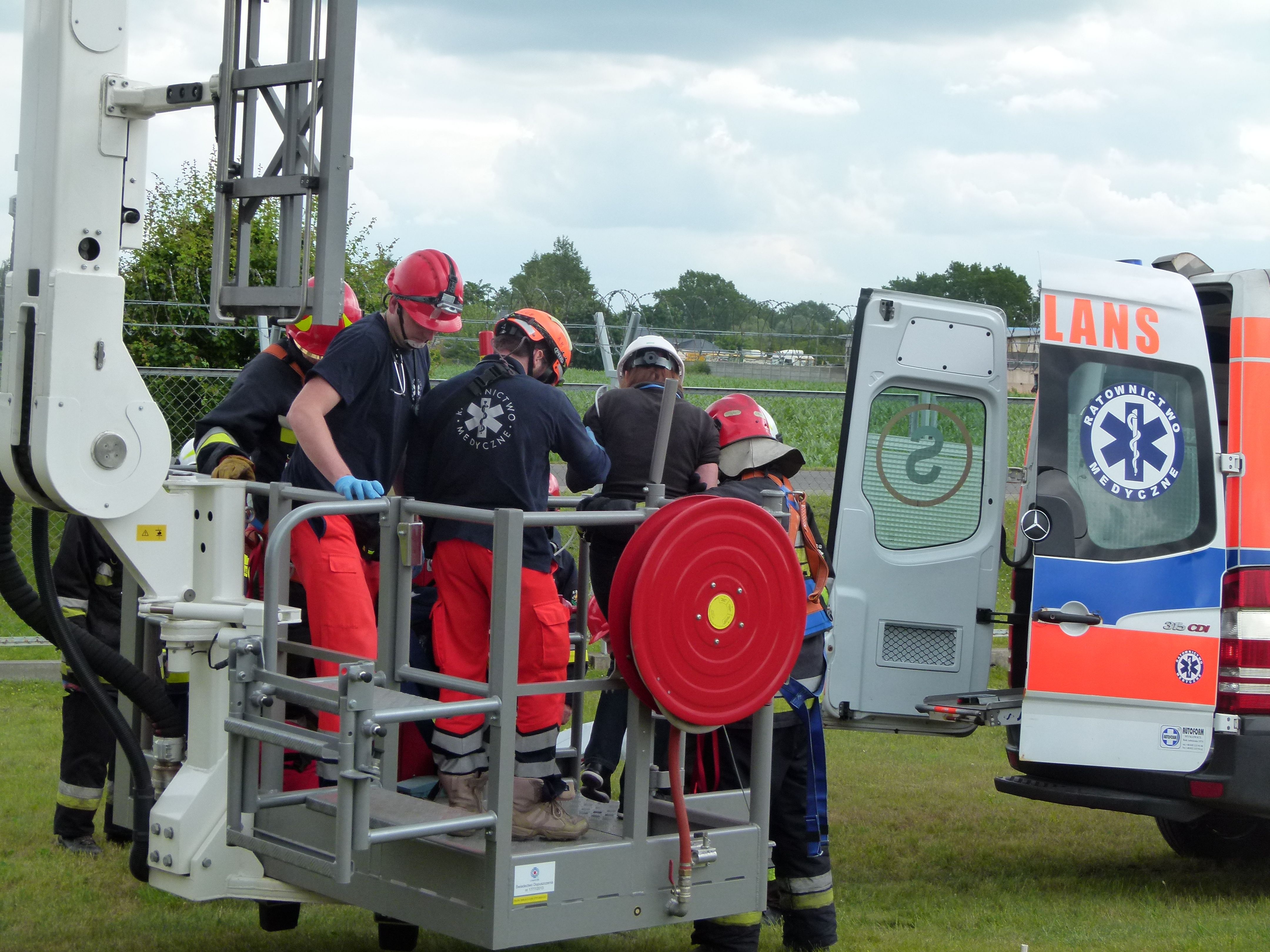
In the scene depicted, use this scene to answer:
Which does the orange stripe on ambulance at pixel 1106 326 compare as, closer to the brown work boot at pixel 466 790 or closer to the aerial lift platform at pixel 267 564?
the aerial lift platform at pixel 267 564

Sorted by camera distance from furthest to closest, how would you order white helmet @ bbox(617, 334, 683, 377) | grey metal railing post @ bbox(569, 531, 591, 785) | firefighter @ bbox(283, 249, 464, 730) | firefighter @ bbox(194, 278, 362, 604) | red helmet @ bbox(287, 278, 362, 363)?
white helmet @ bbox(617, 334, 683, 377)
red helmet @ bbox(287, 278, 362, 363)
firefighter @ bbox(194, 278, 362, 604)
grey metal railing post @ bbox(569, 531, 591, 785)
firefighter @ bbox(283, 249, 464, 730)

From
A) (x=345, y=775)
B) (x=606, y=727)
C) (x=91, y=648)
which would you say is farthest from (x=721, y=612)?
(x=606, y=727)

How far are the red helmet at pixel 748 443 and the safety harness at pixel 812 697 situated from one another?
0.06 m

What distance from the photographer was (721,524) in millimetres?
3963

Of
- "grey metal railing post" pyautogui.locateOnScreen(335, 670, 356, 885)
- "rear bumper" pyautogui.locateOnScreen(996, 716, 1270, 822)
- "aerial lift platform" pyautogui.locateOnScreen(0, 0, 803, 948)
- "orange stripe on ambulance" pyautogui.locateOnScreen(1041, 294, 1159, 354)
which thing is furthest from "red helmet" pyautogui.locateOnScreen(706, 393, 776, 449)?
"grey metal railing post" pyautogui.locateOnScreen(335, 670, 356, 885)

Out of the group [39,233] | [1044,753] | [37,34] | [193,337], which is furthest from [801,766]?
[193,337]

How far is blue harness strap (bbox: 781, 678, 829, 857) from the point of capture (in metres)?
5.36

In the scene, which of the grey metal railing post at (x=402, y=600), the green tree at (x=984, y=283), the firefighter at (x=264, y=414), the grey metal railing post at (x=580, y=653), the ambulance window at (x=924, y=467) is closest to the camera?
the grey metal railing post at (x=402, y=600)

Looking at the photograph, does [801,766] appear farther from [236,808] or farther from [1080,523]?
[236,808]

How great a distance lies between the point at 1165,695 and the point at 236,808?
3780mm

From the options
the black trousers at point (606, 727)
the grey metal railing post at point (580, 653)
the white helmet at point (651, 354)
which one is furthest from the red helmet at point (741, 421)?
the grey metal railing post at point (580, 653)

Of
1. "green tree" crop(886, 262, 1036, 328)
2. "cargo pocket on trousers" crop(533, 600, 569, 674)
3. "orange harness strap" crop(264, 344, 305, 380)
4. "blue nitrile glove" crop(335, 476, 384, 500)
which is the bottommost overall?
"cargo pocket on trousers" crop(533, 600, 569, 674)

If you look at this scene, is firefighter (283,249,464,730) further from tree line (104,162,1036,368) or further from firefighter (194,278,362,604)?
tree line (104,162,1036,368)

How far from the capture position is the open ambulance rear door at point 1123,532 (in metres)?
5.93
